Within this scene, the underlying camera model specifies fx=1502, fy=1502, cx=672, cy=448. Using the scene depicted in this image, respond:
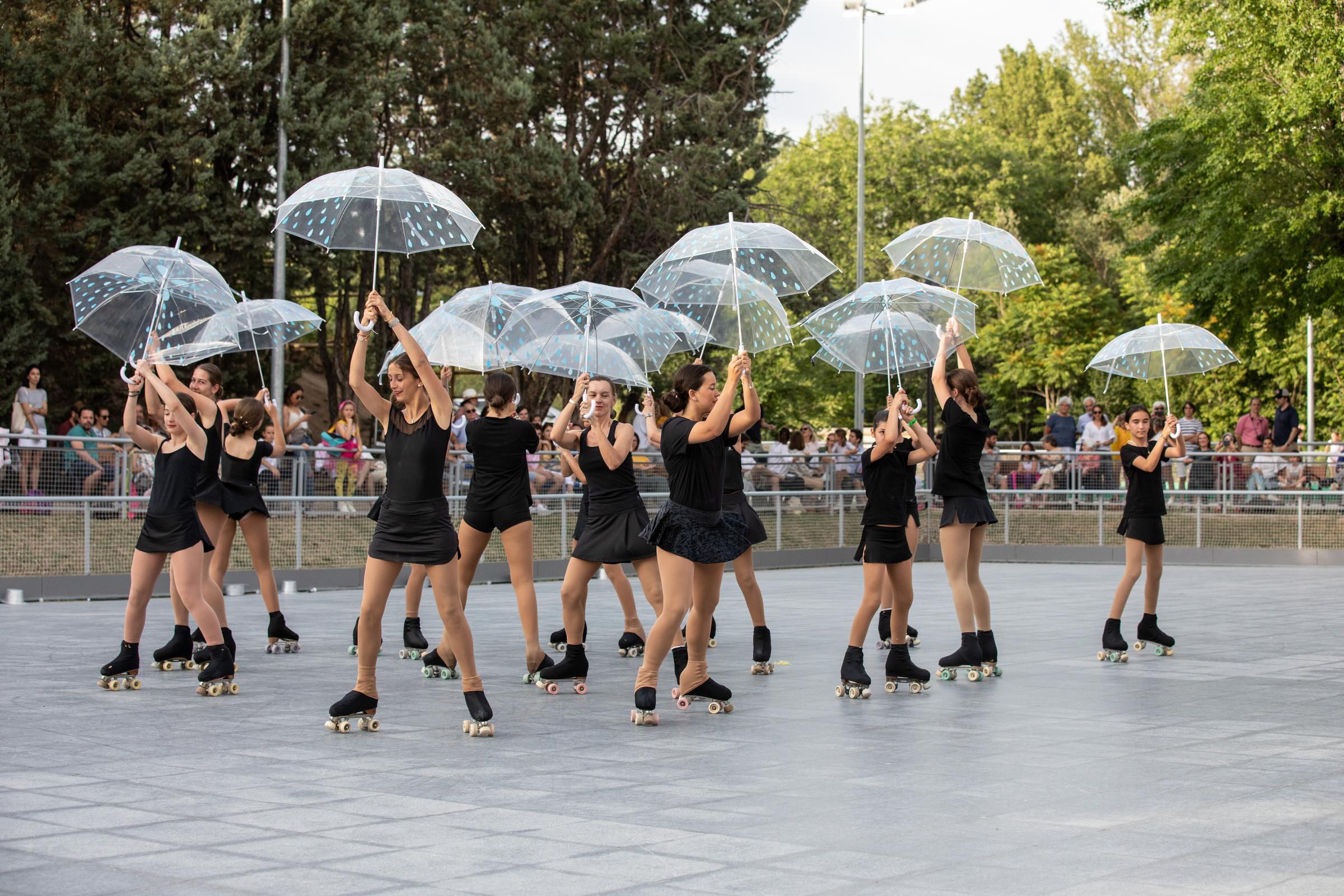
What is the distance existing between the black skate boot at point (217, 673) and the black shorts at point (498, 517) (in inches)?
64.7

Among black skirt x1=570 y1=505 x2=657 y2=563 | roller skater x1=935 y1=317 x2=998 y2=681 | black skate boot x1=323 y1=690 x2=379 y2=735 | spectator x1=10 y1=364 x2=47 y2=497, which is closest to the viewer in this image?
black skate boot x1=323 y1=690 x2=379 y2=735

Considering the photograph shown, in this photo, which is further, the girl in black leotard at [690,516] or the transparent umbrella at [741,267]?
the transparent umbrella at [741,267]

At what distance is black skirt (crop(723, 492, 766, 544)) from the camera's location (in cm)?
1074

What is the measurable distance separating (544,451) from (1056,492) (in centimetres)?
825

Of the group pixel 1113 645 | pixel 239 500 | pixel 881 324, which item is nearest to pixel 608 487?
pixel 239 500

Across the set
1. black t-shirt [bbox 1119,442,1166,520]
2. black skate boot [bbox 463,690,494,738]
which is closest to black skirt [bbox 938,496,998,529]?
black t-shirt [bbox 1119,442,1166,520]

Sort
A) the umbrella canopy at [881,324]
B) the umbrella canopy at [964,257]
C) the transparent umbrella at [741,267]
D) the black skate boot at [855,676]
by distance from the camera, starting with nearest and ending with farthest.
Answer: the black skate boot at [855,676]
the transparent umbrella at [741,267]
the umbrella canopy at [964,257]
the umbrella canopy at [881,324]

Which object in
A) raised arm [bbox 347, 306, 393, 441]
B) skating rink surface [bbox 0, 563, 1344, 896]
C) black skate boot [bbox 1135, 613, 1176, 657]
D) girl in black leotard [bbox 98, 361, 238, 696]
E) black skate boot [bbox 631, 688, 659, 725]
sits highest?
raised arm [bbox 347, 306, 393, 441]

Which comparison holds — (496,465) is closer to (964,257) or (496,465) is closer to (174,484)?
(174,484)

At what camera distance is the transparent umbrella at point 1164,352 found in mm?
12117

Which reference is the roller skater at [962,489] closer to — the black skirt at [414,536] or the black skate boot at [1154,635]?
the black skate boot at [1154,635]

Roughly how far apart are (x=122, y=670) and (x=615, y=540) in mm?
3143

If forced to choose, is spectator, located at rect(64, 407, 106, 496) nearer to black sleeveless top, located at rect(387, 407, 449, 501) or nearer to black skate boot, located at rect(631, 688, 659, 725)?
black sleeveless top, located at rect(387, 407, 449, 501)

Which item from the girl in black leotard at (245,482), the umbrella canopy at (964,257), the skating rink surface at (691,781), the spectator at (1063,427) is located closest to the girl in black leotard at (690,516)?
the skating rink surface at (691,781)
